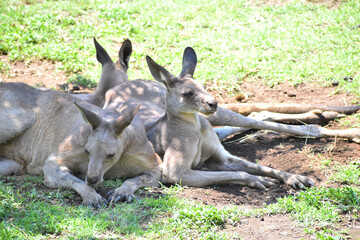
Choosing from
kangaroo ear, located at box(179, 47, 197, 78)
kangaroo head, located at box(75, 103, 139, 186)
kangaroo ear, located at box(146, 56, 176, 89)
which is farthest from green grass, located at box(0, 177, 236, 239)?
kangaroo ear, located at box(179, 47, 197, 78)

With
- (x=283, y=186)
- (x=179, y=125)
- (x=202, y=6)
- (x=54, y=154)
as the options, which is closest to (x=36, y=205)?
(x=54, y=154)

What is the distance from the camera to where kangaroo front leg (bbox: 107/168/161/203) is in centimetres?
515

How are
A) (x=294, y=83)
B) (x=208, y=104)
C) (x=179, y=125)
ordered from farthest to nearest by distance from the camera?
(x=294, y=83), (x=179, y=125), (x=208, y=104)

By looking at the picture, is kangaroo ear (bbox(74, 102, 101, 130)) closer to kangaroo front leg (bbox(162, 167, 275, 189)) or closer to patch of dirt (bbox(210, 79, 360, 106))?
kangaroo front leg (bbox(162, 167, 275, 189))

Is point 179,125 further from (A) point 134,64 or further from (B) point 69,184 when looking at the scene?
(A) point 134,64

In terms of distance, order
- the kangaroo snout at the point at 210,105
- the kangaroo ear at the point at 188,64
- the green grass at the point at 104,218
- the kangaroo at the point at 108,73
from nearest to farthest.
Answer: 1. the green grass at the point at 104,218
2. the kangaroo snout at the point at 210,105
3. the kangaroo ear at the point at 188,64
4. the kangaroo at the point at 108,73

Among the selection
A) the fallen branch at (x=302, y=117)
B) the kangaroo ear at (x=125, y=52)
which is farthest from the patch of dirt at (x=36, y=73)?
the fallen branch at (x=302, y=117)

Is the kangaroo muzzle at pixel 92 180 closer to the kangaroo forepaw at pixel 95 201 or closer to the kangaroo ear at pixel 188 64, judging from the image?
the kangaroo forepaw at pixel 95 201

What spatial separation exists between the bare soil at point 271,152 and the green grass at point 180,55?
0.14 metres

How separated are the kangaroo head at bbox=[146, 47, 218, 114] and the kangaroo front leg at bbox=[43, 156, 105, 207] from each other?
4.69ft

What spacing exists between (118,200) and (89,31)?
5.99 meters

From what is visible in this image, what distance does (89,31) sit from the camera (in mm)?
10297

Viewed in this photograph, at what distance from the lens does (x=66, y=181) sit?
17.5 ft

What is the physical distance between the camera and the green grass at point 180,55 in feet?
14.6
